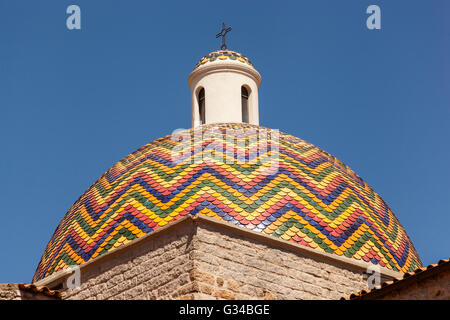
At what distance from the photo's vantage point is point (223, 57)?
15.9 m

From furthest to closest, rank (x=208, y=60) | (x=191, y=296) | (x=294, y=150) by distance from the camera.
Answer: (x=208, y=60)
(x=294, y=150)
(x=191, y=296)

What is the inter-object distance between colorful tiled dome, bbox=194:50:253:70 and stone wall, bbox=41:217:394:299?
5916 mm

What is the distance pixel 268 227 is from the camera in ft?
37.9

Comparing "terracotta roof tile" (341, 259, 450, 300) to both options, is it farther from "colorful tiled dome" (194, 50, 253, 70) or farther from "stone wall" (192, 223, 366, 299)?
"colorful tiled dome" (194, 50, 253, 70)

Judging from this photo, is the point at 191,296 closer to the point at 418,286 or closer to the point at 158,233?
the point at 158,233

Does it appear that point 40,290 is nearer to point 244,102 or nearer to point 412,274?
point 412,274

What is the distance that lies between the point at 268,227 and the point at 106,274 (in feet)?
7.08

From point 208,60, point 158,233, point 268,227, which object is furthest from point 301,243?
point 208,60

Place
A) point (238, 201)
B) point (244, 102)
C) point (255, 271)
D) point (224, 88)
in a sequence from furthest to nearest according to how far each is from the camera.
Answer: point (244, 102)
point (224, 88)
point (238, 201)
point (255, 271)

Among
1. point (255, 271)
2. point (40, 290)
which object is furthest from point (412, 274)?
point (40, 290)

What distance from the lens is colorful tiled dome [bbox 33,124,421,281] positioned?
460 inches

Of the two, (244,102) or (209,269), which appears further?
(244,102)

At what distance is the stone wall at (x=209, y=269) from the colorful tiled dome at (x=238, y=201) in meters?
0.92

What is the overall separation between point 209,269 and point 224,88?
6621 mm
